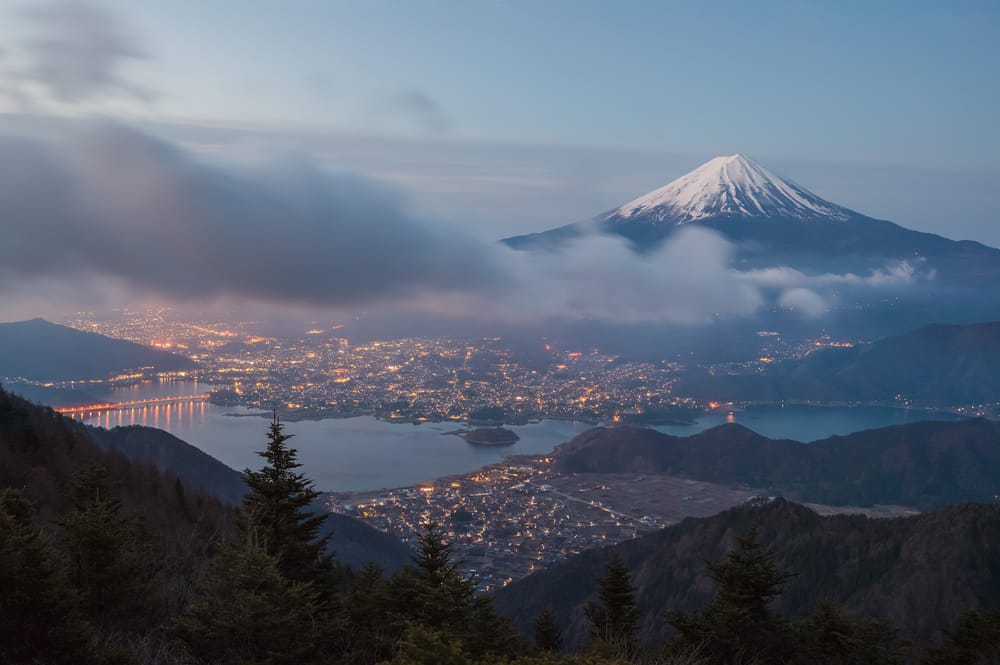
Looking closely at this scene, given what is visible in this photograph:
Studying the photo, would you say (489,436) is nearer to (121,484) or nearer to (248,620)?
(121,484)

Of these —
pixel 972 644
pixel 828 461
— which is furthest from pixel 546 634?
pixel 828 461

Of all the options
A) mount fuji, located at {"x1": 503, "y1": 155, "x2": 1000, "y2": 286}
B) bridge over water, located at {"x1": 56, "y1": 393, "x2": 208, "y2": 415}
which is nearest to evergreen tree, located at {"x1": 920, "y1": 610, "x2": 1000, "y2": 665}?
bridge over water, located at {"x1": 56, "y1": 393, "x2": 208, "y2": 415}

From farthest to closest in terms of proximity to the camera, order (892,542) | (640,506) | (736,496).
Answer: (736,496) < (640,506) < (892,542)

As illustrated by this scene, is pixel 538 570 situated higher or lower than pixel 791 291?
lower

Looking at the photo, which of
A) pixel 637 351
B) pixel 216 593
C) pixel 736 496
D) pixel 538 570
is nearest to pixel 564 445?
pixel 736 496

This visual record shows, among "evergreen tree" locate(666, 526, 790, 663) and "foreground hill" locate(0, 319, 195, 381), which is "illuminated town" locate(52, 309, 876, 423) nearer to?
"foreground hill" locate(0, 319, 195, 381)

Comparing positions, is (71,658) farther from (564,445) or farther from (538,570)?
(564,445)
